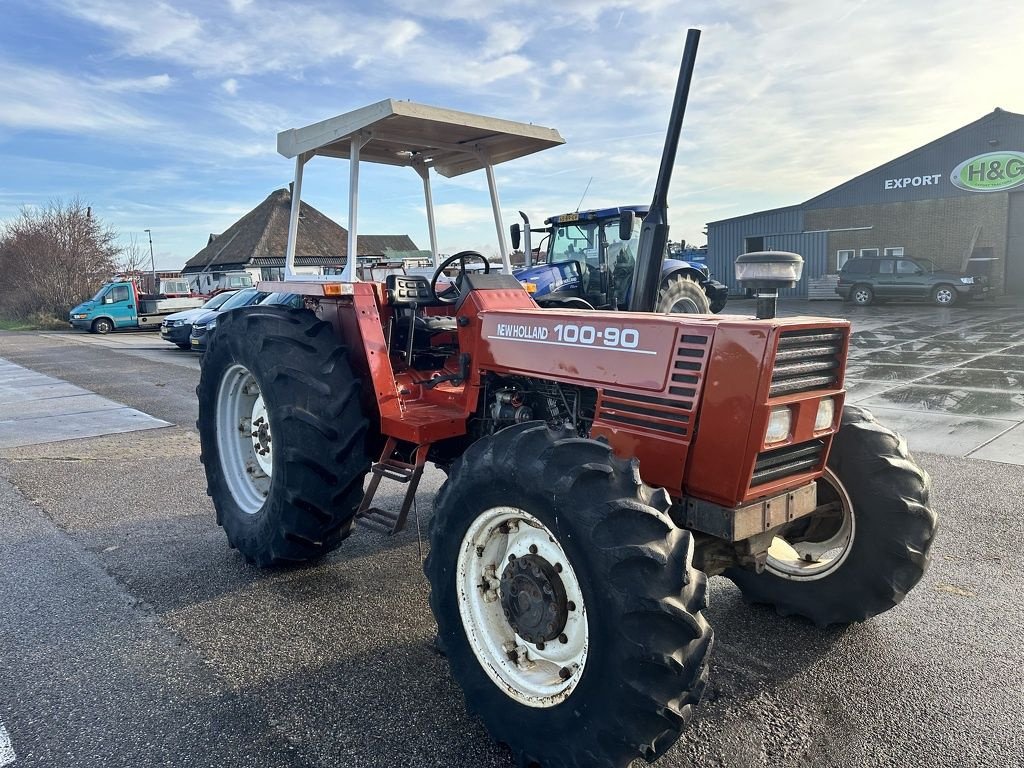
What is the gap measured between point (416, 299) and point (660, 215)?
142cm

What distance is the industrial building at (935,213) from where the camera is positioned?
79.6ft

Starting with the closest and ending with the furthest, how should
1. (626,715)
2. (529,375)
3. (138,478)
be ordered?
1. (626,715)
2. (529,375)
3. (138,478)

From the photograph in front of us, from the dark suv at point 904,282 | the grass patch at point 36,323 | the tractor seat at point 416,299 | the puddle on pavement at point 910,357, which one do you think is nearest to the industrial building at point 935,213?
the dark suv at point 904,282

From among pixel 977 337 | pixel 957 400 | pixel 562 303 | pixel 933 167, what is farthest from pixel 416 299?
pixel 933 167

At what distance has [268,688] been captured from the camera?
3008mm

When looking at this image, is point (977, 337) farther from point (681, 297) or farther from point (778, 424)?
point (778, 424)

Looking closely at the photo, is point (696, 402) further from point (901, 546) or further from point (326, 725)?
point (326, 725)

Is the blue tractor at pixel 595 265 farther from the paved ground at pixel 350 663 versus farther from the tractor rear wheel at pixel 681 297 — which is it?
the paved ground at pixel 350 663

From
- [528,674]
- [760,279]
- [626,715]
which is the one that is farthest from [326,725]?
[760,279]

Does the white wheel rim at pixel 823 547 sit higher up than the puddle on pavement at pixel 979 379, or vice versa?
the white wheel rim at pixel 823 547

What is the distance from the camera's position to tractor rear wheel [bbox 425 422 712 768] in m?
2.19

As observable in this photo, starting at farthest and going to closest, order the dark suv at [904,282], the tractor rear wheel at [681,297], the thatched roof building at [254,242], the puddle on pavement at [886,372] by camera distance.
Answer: the thatched roof building at [254,242] → the dark suv at [904,282] → the tractor rear wheel at [681,297] → the puddle on pavement at [886,372]

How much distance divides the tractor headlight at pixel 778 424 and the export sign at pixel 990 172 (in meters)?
26.9

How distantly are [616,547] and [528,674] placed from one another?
29.3 inches
